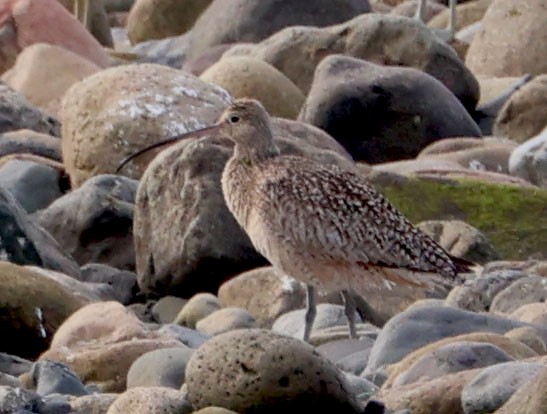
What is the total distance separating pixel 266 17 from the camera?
24516 millimetres

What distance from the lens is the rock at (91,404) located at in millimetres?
7949

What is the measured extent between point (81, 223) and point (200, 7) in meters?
15.3

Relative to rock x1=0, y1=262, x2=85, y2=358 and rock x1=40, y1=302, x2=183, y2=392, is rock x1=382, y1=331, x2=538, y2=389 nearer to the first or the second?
rock x1=40, y1=302, x2=183, y2=392

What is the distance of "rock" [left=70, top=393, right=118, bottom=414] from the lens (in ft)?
26.1

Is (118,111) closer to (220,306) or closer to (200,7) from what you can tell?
(220,306)

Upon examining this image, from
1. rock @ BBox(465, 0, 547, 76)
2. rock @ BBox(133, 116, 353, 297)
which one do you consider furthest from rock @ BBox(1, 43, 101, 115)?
rock @ BBox(133, 116, 353, 297)

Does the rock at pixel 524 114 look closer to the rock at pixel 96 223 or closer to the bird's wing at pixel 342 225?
the rock at pixel 96 223

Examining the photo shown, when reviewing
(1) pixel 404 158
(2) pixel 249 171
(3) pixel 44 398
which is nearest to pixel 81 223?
(2) pixel 249 171

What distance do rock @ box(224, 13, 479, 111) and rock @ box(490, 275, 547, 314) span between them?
8421 mm

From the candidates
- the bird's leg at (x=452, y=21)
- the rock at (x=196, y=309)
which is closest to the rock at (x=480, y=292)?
the rock at (x=196, y=309)

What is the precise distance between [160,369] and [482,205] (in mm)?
6041

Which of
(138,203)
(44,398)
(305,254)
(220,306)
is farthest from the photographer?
(138,203)

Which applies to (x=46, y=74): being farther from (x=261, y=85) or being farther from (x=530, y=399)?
(x=530, y=399)

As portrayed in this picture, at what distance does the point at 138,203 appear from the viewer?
13469 millimetres
